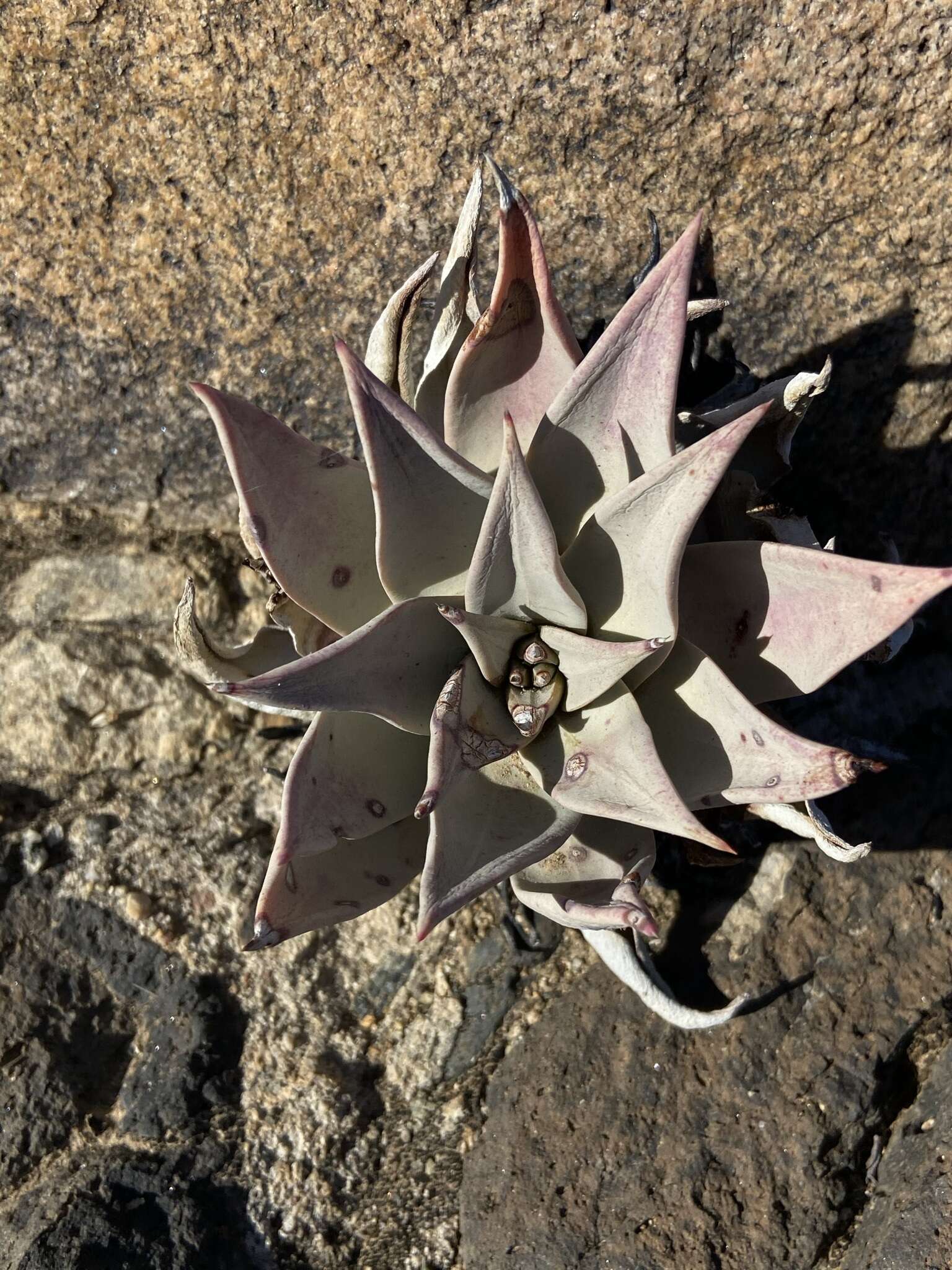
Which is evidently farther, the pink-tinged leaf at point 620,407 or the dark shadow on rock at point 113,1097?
the dark shadow on rock at point 113,1097

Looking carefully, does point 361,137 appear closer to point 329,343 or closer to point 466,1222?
point 329,343

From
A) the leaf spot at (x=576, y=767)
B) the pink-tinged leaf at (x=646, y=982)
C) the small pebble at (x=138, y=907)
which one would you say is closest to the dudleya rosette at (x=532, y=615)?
the leaf spot at (x=576, y=767)

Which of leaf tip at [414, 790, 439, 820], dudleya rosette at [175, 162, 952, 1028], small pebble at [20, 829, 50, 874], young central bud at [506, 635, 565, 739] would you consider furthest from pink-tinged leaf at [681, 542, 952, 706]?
small pebble at [20, 829, 50, 874]

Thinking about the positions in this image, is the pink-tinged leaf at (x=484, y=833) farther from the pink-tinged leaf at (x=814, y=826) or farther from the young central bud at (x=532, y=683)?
the pink-tinged leaf at (x=814, y=826)

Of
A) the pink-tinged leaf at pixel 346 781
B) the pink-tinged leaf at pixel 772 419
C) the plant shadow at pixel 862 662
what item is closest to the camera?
the pink-tinged leaf at pixel 346 781

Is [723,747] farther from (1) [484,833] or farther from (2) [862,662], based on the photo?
(2) [862,662]

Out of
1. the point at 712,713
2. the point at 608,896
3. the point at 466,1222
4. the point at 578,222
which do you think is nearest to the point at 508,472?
the point at 712,713
